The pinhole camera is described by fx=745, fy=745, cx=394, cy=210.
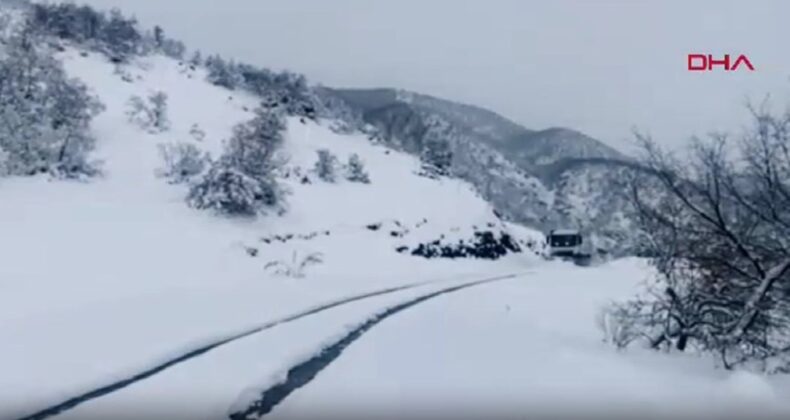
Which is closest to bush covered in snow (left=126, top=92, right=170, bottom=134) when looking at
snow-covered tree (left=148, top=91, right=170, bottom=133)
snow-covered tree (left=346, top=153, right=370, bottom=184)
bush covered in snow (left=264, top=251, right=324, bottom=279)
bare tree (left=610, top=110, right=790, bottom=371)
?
snow-covered tree (left=148, top=91, right=170, bottom=133)

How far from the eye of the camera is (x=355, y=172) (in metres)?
46.6

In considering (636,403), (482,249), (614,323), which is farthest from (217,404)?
(482,249)

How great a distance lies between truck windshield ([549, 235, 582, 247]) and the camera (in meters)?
56.5

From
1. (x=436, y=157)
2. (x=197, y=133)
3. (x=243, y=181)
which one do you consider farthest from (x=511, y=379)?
(x=436, y=157)

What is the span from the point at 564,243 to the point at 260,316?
1729 inches

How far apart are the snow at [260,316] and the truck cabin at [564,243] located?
703 inches

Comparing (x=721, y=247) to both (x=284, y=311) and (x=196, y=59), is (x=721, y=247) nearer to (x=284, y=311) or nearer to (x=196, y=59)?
(x=284, y=311)

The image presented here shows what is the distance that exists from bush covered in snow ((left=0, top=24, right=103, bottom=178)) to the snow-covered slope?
1.34 m

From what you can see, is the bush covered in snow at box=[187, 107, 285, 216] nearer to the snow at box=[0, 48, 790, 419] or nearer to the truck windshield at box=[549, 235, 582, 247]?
the snow at box=[0, 48, 790, 419]

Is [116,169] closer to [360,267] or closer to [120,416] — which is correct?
[360,267]

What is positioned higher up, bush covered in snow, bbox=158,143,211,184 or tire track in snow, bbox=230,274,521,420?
bush covered in snow, bbox=158,143,211,184

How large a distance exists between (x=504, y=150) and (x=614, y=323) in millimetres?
118804

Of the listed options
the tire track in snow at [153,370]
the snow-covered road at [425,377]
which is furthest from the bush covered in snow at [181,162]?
the snow-covered road at [425,377]

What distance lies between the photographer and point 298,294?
1977 cm
